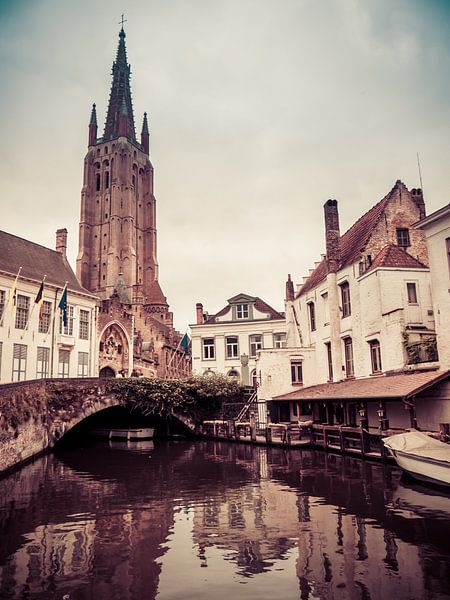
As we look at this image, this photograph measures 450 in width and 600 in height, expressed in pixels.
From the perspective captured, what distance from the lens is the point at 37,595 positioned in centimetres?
824

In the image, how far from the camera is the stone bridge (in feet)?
70.9

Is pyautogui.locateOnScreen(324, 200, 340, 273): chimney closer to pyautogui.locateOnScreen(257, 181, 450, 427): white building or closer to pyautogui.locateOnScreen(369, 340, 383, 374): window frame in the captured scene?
pyautogui.locateOnScreen(257, 181, 450, 427): white building

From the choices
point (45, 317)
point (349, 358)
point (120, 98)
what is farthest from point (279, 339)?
point (120, 98)

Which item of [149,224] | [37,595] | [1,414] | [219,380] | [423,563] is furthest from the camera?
[149,224]

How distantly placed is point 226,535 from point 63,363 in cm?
2952

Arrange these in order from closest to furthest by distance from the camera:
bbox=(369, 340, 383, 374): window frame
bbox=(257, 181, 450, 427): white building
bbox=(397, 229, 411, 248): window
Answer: bbox=(257, 181, 450, 427): white building, bbox=(369, 340, 383, 374): window frame, bbox=(397, 229, 411, 248): window

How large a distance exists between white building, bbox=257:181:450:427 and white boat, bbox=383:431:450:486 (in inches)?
121

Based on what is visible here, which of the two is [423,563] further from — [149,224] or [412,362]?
[149,224]

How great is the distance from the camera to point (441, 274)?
21359 millimetres

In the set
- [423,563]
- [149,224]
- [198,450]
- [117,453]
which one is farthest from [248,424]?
[149,224]

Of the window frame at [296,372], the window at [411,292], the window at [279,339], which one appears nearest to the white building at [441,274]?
the window at [411,292]

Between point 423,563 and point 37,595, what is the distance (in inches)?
270

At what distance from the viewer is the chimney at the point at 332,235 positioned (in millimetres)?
31453

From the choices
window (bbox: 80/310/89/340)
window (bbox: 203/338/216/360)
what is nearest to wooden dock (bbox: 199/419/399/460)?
window (bbox: 203/338/216/360)
